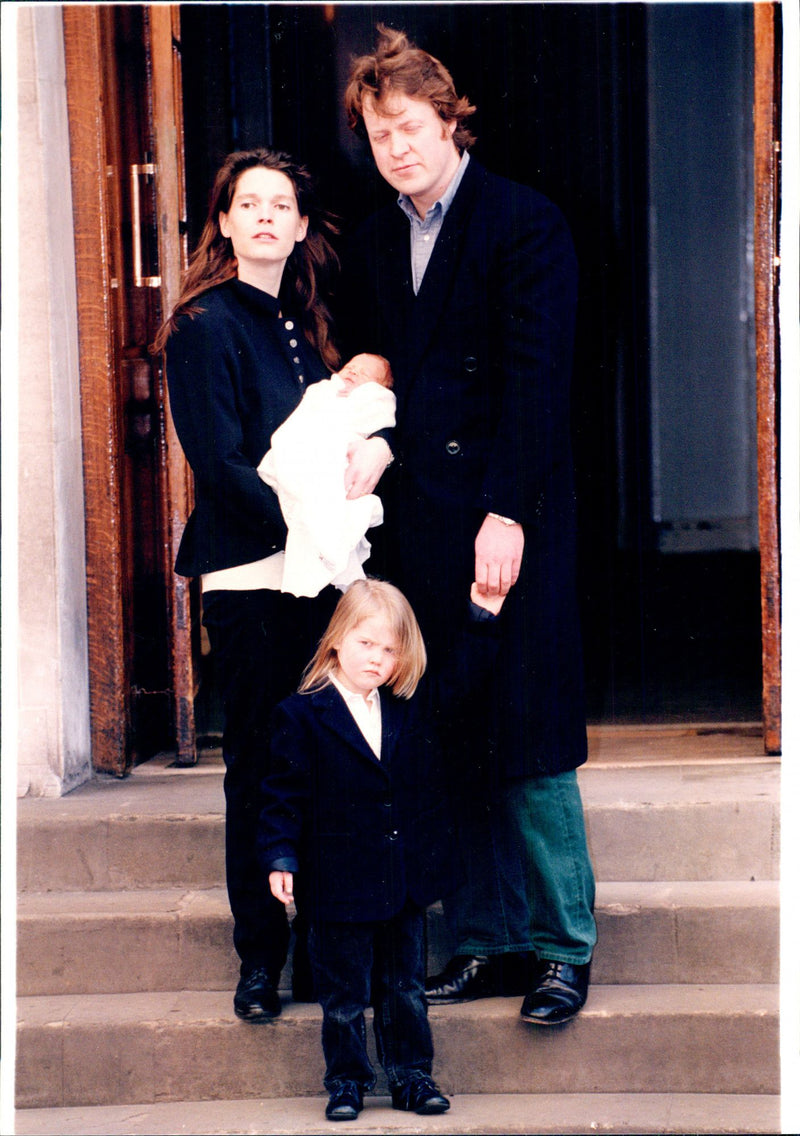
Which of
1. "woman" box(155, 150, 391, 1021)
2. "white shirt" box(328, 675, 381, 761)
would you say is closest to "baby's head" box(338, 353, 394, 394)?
"woman" box(155, 150, 391, 1021)

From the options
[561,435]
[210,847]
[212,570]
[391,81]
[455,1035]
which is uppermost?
[391,81]

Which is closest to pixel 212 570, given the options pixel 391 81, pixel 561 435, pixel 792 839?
pixel 561 435

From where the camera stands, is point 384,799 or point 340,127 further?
point 340,127

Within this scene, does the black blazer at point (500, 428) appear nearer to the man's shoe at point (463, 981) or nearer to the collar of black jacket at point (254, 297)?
the collar of black jacket at point (254, 297)

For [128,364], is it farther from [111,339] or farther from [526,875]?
[526,875]

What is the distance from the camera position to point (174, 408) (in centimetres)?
318

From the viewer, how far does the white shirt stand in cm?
305

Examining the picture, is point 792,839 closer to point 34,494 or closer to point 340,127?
point 34,494

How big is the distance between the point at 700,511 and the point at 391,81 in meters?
6.16

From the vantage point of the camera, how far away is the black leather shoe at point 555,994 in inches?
124

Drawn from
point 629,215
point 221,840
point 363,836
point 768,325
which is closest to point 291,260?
point 363,836

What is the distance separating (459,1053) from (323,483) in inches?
53.2

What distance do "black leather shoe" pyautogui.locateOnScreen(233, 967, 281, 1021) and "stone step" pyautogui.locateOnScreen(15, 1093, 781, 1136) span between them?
19 centimetres

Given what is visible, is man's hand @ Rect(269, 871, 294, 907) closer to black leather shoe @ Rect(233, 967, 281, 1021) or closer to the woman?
the woman
